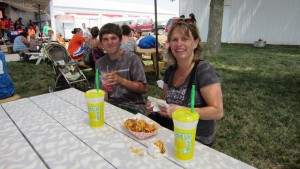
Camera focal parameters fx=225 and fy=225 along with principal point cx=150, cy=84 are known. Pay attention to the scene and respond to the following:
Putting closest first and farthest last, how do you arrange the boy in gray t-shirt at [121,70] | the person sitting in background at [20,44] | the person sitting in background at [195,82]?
the person sitting in background at [195,82] → the boy in gray t-shirt at [121,70] → the person sitting in background at [20,44]

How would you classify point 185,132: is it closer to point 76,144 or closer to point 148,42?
point 76,144

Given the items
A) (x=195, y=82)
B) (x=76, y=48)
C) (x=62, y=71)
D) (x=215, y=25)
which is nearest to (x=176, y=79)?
(x=195, y=82)

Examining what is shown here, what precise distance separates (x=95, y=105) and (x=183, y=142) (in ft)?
2.00

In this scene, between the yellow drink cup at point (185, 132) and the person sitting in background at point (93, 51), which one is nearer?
the yellow drink cup at point (185, 132)

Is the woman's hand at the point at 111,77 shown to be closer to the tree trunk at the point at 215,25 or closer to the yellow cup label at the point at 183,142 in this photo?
the yellow cup label at the point at 183,142

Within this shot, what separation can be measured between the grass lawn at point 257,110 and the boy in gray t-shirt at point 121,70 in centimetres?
113

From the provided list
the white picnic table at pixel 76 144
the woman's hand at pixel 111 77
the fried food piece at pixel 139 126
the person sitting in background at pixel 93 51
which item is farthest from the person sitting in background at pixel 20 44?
the fried food piece at pixel 139 126

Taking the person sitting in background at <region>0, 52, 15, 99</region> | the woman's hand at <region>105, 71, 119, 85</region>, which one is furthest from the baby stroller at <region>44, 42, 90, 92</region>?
the woman's hand at <region>105, 71, 119, 85</region>

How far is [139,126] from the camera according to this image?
51.4 inches

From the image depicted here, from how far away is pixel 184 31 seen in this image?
1591mm

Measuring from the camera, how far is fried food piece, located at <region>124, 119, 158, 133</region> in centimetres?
128

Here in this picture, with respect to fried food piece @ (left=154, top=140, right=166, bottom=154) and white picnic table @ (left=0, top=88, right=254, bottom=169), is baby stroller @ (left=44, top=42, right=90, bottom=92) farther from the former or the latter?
Result: fried food piece @ (left=154, top=140, right=166, bottom=154)

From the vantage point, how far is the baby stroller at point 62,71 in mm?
4643

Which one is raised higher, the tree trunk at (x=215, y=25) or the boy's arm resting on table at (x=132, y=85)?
the tree trunk at (x=215, y=25)
